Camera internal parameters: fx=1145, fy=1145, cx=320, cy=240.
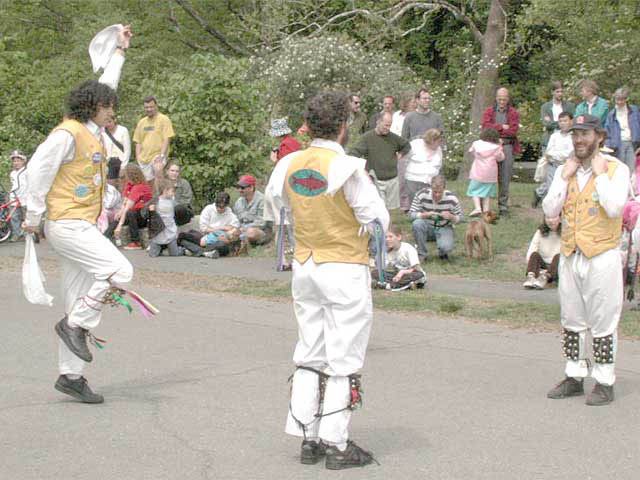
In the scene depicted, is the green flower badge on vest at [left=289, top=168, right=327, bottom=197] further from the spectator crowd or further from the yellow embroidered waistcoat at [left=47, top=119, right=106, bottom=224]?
the spectator crowd

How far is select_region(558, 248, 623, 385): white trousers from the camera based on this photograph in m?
7.17

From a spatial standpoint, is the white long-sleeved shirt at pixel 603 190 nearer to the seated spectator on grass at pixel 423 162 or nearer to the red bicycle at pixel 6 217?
the seated spectator on grass at pixel 423 162

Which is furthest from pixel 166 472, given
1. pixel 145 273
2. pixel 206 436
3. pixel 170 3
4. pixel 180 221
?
pixel 170 3

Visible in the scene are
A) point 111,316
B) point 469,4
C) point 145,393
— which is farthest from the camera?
point 469,4

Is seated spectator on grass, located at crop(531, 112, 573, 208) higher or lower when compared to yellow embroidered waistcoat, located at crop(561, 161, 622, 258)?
higher

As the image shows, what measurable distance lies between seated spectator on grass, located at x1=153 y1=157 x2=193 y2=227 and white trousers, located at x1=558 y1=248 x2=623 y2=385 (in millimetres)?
9472

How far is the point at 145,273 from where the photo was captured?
14.2m

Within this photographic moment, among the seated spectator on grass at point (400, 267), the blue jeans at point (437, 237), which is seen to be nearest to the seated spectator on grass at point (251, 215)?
the blue jeans at point (437, 237)

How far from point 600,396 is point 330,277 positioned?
94.9 inches

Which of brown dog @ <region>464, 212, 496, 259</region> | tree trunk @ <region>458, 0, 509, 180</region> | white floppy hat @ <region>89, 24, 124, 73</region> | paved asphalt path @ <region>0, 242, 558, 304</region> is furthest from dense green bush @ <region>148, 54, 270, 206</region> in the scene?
white floppy hat @ <region>89, 24, 124, 73</region>

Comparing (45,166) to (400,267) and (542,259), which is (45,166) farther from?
A: (542,259)

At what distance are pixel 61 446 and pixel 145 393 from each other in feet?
4.64

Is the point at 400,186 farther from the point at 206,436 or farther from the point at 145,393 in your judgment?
the point at 206,436

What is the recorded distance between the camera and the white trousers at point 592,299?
717cm
